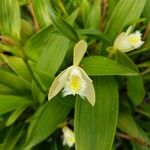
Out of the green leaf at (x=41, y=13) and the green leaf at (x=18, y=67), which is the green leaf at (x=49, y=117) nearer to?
the green leaf at (x=18, y=67)

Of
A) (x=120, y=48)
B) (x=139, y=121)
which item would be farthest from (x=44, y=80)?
(x=139, y=121)

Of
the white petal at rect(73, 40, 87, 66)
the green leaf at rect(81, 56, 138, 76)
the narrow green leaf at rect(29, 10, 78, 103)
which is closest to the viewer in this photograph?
the white petal at rect(73, 40, 87, 66)

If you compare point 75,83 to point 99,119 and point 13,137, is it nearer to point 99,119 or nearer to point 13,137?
point 99,119

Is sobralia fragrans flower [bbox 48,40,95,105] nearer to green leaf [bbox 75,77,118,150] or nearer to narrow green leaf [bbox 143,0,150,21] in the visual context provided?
green leaf [bbox 75,77,118,150]

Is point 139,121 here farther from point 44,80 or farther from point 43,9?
point 43,9

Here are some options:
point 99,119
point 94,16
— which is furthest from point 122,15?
point 99,119

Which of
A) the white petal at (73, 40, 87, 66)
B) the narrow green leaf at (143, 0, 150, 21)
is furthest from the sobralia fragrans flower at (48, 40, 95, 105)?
the narrow green leaf at (143, 0, 150, 21)
